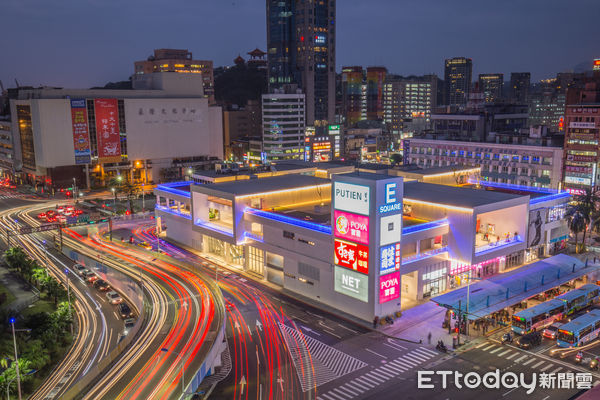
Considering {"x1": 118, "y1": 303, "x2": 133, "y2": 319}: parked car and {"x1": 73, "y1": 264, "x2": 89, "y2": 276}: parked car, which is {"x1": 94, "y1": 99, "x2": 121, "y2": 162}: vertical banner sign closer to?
{"x1": 73, "y1": 264, "x2": 89, "y2": 276}: parked car

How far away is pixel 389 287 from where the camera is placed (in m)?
55.9

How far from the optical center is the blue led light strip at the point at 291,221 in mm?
60594

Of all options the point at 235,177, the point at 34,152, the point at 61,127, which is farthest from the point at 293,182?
the point at 34,152

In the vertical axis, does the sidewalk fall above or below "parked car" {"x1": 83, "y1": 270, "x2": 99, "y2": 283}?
above

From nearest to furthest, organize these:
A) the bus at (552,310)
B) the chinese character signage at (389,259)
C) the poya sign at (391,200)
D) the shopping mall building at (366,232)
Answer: the bus at (552,310)
the poya sign at (391,200)
the chinese character signage at (389,259)
the shopping mall building at (366,232)

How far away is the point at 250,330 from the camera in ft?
177

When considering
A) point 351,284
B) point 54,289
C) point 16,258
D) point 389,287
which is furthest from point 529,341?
point 16,258

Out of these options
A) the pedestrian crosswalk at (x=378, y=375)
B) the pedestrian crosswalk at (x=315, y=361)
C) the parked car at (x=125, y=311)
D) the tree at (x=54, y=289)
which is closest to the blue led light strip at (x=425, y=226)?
the pedestrian crosswalk at (x=378, y=375)

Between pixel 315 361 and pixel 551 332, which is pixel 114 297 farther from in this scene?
pixel 551 332

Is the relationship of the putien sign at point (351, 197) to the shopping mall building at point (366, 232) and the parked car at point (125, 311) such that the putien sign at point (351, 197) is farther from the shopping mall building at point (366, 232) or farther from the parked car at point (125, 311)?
the parked car at point (125, 311)

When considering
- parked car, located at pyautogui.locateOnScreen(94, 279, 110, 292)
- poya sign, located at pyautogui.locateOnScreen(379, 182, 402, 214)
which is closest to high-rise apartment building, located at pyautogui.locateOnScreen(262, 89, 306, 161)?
parked car, located at pyautogui.locateOnScreen(94, 279, 110, 292)

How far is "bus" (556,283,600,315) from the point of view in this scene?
185ft

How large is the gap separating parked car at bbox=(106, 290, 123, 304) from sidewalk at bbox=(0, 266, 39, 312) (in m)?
9.42

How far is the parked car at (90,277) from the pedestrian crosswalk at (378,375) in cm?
4447
